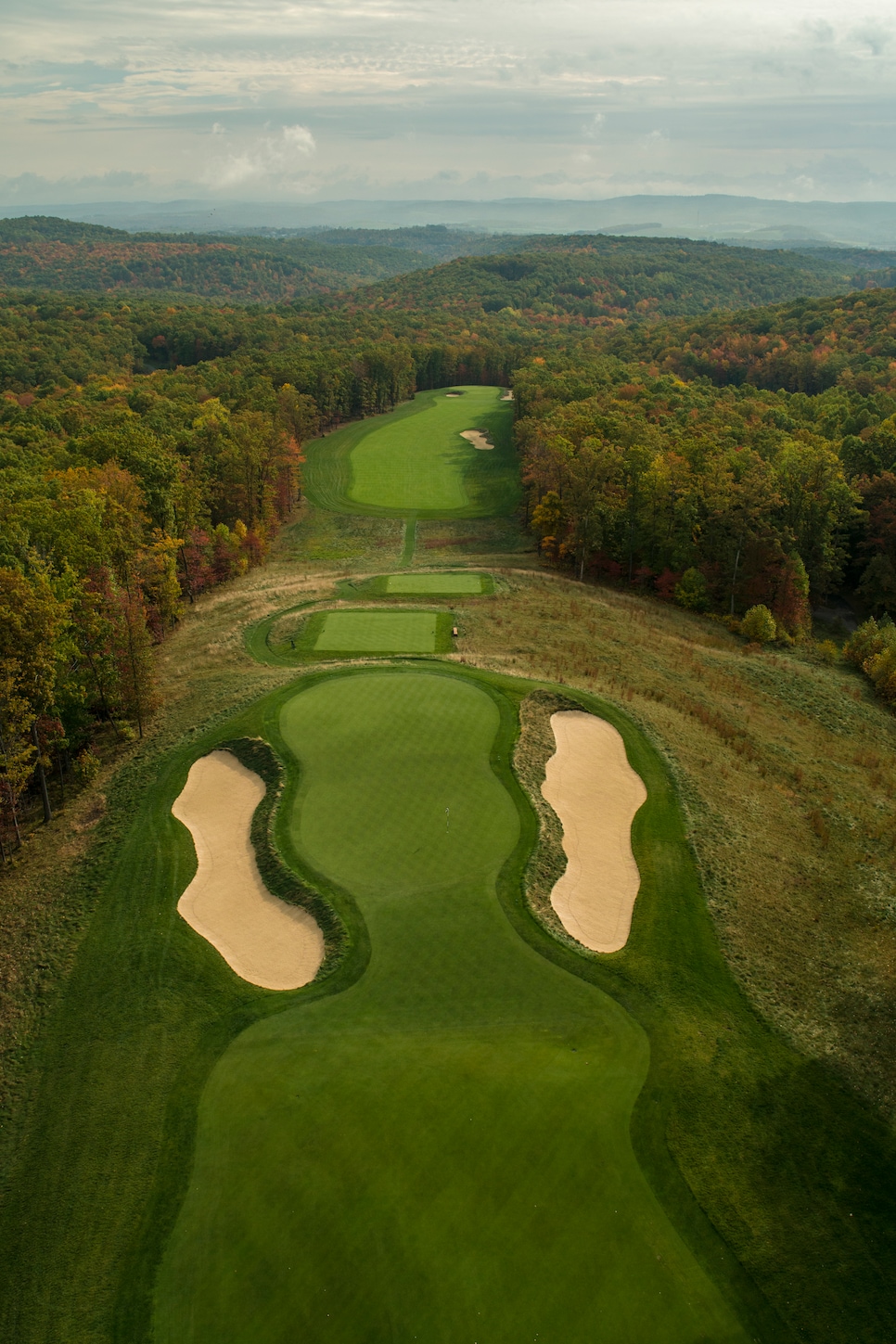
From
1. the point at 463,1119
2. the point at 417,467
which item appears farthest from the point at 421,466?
the point at 463,1119

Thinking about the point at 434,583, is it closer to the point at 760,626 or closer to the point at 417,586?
the point at 417,586

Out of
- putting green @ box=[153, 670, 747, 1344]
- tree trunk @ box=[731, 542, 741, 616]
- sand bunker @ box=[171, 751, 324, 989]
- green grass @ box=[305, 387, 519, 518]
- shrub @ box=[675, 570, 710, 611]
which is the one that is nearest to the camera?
putting green @ box=[153, 670, 747, 1344]

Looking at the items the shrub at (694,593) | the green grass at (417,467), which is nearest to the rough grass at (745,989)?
the shrub at (694,593)

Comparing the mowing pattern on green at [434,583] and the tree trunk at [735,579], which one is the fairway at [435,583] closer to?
the mowing pattern on green at [434,583]

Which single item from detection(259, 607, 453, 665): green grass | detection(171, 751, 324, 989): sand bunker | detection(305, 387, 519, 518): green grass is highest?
detection(305, 387, 519, 518): green grass

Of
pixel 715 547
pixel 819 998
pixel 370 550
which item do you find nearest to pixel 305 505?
pixel 370 550

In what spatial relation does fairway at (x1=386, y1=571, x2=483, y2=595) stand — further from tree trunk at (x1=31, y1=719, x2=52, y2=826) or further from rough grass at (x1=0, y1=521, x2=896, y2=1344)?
tree trunk at (x1=31, y1=719, x2=52, y2=826)

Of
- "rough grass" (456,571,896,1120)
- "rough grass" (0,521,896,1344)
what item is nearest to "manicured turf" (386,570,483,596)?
"rough grass" (456,571,896,1120)
